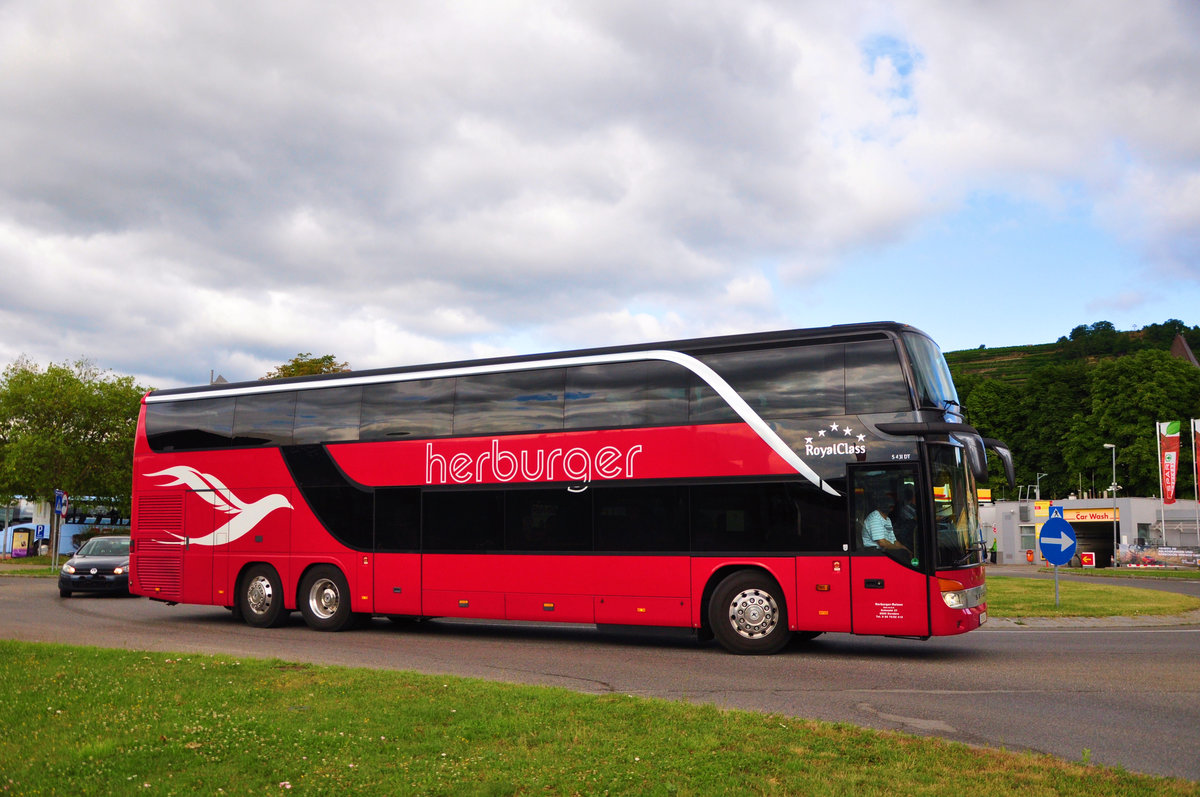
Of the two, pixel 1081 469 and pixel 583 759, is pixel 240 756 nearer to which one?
pixel 583 759

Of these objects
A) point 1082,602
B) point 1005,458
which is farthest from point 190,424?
point 1082,602

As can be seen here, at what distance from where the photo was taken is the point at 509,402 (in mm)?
14930

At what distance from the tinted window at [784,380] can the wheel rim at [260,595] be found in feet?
27.2

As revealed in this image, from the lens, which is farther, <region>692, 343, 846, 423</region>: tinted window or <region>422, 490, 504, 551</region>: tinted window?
<region>422, 490, 504, 551</region>: tinted window

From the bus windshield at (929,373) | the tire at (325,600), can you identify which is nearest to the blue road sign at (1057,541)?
the bus windshield at (929,373)

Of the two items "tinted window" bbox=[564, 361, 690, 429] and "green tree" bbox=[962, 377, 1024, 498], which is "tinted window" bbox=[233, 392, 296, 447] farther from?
"green tree" bbox=[962, 377, 1024, 498]

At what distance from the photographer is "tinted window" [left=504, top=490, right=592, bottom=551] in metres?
14.2

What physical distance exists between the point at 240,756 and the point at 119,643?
9042 mm

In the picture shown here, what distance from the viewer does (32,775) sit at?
5762mm

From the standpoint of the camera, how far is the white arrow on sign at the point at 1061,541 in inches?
765

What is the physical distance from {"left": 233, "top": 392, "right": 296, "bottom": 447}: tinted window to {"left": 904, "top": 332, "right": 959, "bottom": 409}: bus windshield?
10.0m

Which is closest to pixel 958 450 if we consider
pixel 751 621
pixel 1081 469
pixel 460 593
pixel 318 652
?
pixel 751 621

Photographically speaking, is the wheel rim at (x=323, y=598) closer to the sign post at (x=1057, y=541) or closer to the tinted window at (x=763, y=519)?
the tinted window at (x=763, y=519)

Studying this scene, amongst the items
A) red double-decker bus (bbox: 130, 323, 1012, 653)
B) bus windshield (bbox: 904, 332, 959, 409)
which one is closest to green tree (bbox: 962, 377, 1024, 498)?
bus windshield (bbox: 904, 332, 959, 409)
